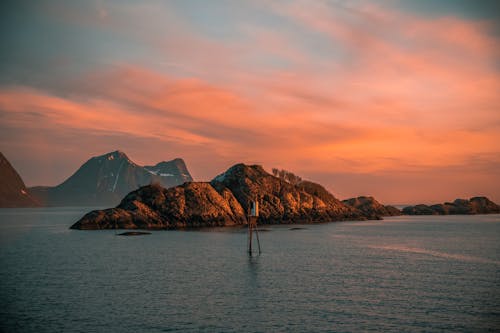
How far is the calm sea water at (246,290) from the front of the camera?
3167 cm

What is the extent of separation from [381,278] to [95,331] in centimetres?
3288

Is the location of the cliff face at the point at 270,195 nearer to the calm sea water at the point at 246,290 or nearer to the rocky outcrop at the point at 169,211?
the rocky outcrop at the point at 169,211

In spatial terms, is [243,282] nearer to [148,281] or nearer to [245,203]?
[148,281]

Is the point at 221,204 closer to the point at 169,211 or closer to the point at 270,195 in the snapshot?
the point at 169,211

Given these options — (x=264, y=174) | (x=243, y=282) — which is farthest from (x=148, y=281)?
(x=264, y=174)

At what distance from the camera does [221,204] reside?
151 m

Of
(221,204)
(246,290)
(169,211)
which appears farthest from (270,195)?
(246,290)

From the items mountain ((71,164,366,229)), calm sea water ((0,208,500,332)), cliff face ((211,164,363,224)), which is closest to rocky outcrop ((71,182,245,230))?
mountain ((71,164,366,229))

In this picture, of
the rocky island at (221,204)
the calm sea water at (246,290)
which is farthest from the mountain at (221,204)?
the calm sea water at (246,290)

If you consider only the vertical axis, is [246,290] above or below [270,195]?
below

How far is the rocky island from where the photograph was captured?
434 ft

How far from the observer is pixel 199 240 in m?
96.6

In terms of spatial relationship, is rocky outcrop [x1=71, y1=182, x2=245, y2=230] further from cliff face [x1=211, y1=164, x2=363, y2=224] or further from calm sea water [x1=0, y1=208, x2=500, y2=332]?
calm sea water [x1=0, y1=208, x2=500, y2=332]

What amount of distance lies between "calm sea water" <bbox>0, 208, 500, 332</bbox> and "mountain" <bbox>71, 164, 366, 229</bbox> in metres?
55.4
